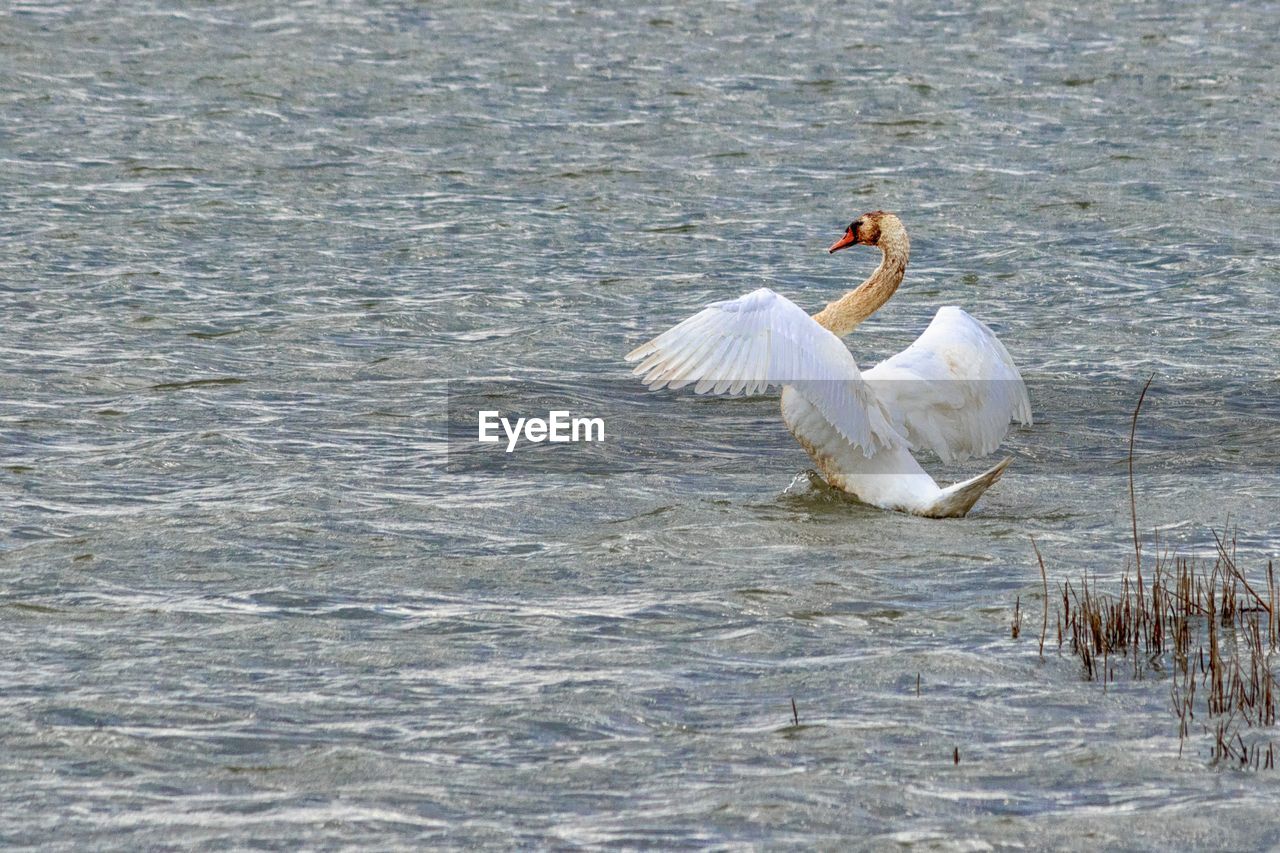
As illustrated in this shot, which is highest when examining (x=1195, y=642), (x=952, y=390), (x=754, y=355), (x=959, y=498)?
(x=754, y=355)

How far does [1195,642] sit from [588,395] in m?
5.38

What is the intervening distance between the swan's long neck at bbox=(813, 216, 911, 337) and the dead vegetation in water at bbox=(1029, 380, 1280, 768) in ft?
9.09

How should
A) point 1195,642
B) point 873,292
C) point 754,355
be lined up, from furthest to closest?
point 873,292 → point 754,355 → point 1195,642

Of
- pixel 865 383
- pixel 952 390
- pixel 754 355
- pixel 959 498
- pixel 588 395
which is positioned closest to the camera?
pixel 754 355

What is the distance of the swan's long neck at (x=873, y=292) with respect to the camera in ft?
35.9

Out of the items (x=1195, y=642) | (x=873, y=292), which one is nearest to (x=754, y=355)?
(x=873, y=292)

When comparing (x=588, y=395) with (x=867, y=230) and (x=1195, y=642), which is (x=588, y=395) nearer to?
(x=867, y=230)

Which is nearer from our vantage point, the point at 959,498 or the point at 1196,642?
the point at 1196,642

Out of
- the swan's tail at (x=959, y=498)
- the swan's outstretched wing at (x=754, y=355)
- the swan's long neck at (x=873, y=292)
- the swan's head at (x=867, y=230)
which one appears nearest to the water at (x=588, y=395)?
the swan's tail at (x=959, y=498)

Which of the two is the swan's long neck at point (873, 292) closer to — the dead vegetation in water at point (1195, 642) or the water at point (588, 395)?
the water at point (588, 395)

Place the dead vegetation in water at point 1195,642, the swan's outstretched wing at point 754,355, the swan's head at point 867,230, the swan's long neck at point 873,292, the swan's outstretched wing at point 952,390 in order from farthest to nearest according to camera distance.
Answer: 1. the swan's head at point 867,230
2. the swan's long neck at point 873,292
3. the swan's outstretched wing at point 952,390
4. the swan's outstretched wing at point 754,355
5. the dead vegetation in water at point 1195,642

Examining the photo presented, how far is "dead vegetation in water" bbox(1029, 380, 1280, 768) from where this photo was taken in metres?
6.93

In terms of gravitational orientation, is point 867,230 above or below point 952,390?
above

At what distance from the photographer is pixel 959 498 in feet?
31.5
